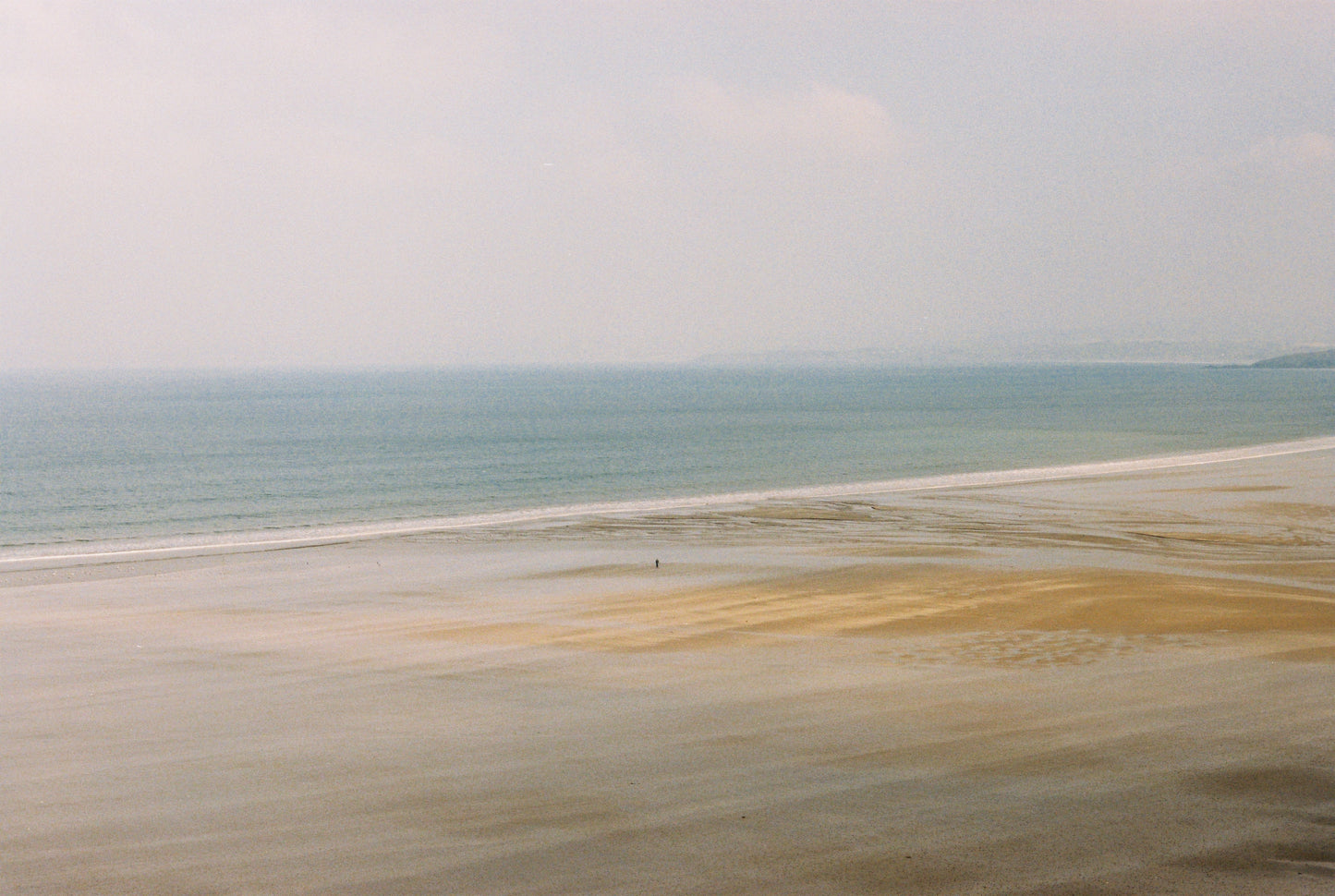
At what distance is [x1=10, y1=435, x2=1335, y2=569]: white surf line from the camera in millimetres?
35594

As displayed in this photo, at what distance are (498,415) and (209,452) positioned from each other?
54903mm

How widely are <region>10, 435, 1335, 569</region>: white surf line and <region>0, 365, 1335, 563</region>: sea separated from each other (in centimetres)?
30

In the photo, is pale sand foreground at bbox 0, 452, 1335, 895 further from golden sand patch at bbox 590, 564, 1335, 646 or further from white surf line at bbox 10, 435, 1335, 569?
white surf line at bbox 10, 435, 1335, 569

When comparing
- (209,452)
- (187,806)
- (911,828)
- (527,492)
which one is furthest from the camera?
(209,452)

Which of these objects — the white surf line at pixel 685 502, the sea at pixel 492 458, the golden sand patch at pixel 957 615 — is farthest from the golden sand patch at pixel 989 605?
the sea at pixel 492 458

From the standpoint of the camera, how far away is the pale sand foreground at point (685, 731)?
921 centimetres

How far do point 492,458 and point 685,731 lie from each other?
194 feet

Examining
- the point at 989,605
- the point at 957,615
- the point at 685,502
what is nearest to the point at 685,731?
the point at 957,615

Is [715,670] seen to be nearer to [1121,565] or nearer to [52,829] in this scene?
[52,829]

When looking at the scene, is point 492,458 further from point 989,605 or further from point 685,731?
point 685,731

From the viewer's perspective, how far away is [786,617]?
20828 millimetres

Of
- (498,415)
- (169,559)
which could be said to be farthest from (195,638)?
(498,415)

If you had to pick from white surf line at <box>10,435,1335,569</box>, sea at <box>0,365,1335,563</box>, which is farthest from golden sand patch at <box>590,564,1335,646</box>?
sea at <box>0,365,1335,563</box>

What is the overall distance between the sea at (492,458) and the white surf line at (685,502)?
30cm
